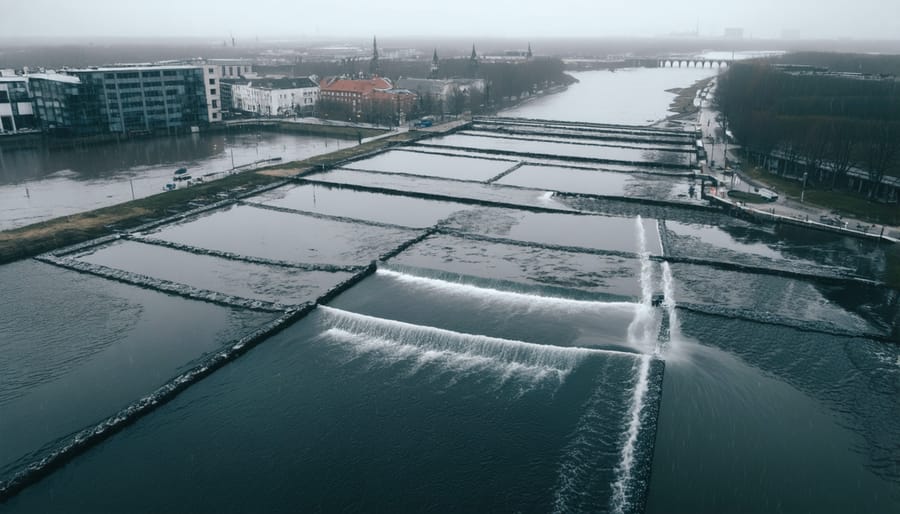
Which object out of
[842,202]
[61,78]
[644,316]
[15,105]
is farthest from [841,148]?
[15,105]

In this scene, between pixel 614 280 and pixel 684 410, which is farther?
pixel 614 280

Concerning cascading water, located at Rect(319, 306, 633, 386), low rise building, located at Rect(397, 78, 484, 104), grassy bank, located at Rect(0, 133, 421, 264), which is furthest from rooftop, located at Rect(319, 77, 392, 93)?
cascading water, located at Rect(319, 306, 633, 386)

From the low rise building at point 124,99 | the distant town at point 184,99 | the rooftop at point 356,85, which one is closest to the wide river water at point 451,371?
the low rise building at point 124,99

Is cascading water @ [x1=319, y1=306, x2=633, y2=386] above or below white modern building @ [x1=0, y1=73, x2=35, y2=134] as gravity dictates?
below

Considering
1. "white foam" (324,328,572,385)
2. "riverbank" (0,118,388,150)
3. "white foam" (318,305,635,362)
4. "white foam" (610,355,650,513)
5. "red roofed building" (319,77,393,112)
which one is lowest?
"white foam" (610,355,650,513)

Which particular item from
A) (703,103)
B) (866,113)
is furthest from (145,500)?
(703,103)

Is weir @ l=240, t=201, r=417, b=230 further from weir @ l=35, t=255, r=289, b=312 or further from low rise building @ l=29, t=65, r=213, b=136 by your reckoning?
low rise building @ l=29, t=65, r=213, b=136

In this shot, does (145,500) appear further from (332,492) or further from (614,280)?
(614,280)
